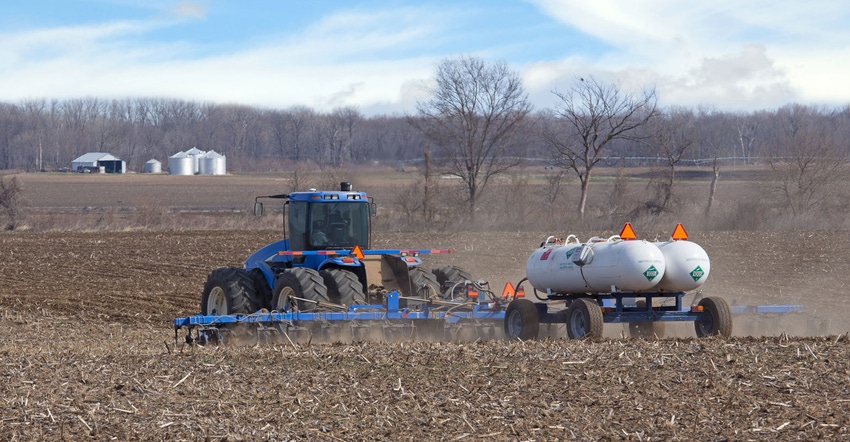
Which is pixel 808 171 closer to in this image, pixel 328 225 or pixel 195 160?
pixel 328 225

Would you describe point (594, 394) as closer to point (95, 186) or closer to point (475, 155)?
point (475, 155)

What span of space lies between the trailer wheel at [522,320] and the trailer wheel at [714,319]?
216cm

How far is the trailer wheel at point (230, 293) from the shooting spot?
47.0 ft

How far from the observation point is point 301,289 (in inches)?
516

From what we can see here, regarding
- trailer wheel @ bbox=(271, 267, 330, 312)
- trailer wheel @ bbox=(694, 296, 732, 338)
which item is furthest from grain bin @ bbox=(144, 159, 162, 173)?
trailer wheel @ bbox=(694, 296, 732, 338)

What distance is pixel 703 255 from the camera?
12.2 metres

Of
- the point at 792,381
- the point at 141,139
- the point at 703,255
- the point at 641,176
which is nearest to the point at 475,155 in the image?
the point at 641,176

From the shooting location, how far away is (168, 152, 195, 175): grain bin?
92.6 m

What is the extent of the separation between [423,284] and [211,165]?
70.1m

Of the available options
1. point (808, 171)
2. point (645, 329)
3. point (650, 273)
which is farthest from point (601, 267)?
point (808, 171)

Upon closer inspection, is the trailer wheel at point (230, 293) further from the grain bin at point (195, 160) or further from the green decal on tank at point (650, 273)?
the grain bin at point (195, 160)

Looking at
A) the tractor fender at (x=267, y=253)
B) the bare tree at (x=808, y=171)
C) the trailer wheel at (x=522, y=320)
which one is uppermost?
the bare tree at (x=808, y=171)

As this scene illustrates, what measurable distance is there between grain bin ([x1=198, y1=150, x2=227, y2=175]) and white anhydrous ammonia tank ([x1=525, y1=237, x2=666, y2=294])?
2512 inches

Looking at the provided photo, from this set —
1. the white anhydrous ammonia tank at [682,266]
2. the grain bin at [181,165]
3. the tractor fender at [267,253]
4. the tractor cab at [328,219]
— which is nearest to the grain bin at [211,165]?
the grain bin at [181,165]
